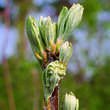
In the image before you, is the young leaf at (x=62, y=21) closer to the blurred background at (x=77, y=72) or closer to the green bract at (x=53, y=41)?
the green bract at (x=53, y=41)

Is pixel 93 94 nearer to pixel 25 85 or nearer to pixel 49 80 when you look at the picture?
pixel 25 85

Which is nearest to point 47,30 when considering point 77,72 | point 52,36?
point 52,36

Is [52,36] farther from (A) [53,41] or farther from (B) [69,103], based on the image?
(B) [69,103]

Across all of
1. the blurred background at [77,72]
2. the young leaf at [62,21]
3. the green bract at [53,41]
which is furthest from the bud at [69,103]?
the blurred background at [77,72]

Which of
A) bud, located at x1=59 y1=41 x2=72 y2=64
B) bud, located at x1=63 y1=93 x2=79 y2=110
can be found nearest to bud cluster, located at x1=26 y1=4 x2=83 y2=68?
bud, located at x1=59 y1=41 x2=72 y2=64

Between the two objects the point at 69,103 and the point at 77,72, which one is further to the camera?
the point at 77,72

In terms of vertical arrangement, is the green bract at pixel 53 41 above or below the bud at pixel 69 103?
above
